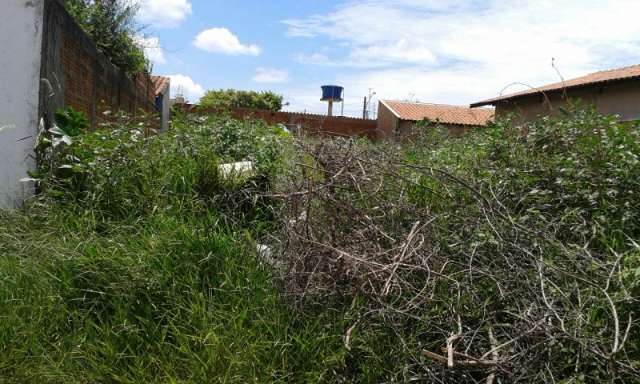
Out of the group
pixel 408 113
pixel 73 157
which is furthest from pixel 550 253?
pixel 408 113

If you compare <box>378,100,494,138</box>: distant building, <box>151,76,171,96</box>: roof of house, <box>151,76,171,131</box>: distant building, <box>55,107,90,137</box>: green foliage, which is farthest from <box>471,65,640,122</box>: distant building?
<box>55,107,90,137</box>: green foliage

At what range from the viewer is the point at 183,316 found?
10.3ft

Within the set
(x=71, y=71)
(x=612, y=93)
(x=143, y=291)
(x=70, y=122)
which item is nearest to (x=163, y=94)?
(x=71, y=71)

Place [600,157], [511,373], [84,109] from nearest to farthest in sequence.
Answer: [511,373] → [600,157] → [84,109]

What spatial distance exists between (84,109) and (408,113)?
21074 mm

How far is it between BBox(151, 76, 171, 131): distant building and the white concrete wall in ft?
36.6

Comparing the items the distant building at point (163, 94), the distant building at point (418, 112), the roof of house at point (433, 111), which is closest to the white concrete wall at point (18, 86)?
the distant building at point (163, 94)

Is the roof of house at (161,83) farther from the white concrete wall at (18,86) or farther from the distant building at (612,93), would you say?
the white concrete wall at (18,86)

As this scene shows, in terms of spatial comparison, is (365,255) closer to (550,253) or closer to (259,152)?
(550,253)

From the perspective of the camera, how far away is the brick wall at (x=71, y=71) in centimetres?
506

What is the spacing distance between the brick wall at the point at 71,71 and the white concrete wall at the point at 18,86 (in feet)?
0.29

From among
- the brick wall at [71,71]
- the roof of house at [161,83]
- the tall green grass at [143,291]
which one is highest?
the roof of house at [161,83]

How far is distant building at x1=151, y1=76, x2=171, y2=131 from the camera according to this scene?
54.4 feet

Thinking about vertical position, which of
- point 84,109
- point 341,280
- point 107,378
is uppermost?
point 84,109
